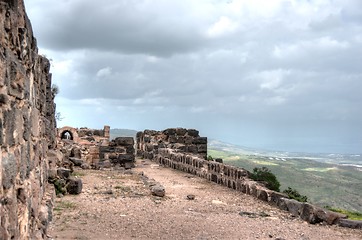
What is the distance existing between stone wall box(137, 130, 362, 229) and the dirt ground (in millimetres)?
262

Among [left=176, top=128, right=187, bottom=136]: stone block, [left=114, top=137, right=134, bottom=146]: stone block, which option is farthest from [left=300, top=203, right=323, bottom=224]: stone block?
[left=176, top=128, right=187, bottom=136]: stone block

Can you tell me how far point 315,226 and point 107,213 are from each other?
14.9ft

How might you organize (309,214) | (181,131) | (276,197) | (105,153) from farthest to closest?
(181,131)
(105,153)
(276,197)
(309,214)

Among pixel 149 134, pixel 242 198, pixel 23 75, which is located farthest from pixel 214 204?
pixel 149 134

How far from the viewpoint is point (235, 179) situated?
14.3 meters

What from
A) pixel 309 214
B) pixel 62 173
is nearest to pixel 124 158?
pixel 62 173

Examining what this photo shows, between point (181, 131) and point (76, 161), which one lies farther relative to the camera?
point (181, 131)

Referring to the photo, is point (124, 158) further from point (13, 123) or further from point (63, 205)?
point (13, 123)

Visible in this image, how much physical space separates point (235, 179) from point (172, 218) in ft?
17.6

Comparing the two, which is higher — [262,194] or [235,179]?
[235,179]

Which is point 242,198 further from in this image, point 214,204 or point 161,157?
point 161,157

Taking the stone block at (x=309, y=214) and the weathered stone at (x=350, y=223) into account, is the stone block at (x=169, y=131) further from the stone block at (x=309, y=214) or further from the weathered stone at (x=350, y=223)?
the weathered stone at (x=350, y=223)

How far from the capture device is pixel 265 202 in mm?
11961

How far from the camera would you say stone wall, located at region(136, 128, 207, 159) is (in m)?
25.9
